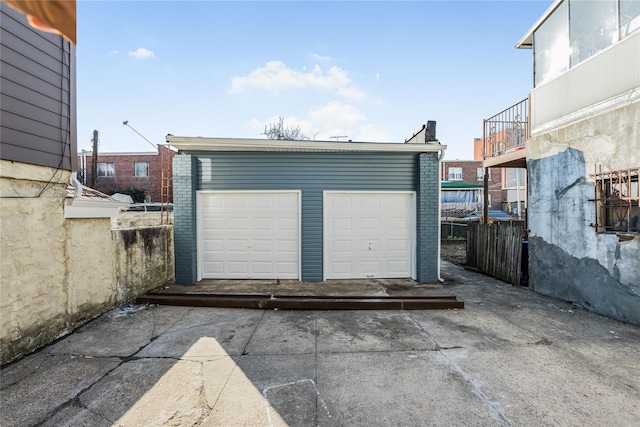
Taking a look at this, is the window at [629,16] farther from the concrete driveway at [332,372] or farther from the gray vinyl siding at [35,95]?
the gray vinyl siding at [35,95]

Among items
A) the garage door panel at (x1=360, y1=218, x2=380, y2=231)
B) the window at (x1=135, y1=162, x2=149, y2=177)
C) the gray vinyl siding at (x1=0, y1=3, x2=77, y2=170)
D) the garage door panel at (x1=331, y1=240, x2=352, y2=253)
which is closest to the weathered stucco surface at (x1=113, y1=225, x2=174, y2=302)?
the gray vinyl siding at (x1=0, y1=3, x2=77, y2=170)

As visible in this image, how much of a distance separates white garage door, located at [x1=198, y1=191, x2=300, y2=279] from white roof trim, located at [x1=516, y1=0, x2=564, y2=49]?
7045 mm

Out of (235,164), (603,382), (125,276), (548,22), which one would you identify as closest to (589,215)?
(603,382)

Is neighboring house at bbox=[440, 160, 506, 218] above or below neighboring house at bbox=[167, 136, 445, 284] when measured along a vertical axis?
above

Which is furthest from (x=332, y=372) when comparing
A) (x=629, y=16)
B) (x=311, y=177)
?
(x=629, y=16)

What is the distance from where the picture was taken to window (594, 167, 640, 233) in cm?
456

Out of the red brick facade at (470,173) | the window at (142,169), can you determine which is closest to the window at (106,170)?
the window at (142,169)

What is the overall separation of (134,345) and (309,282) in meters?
3.77

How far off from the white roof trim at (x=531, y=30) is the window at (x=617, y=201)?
4112 millimetres

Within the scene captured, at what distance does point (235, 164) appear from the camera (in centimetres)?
695

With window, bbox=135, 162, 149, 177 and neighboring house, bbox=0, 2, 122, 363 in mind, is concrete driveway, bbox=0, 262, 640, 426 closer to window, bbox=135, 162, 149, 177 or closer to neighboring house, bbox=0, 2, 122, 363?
neighboring house, bbox=0, 2, 122, 363

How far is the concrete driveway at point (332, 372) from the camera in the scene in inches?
98.3

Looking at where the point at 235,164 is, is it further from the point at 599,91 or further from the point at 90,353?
the point at 599,91

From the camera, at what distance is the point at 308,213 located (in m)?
7.00
